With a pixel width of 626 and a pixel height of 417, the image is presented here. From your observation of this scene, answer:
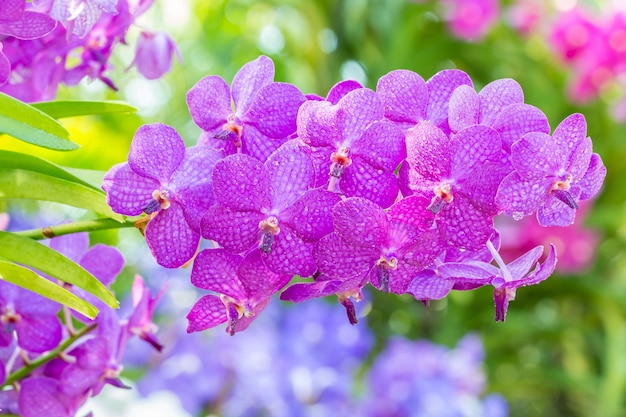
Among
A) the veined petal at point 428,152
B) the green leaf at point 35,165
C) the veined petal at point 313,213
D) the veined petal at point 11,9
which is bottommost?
the green leaf at point 35,165

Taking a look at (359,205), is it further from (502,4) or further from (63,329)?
(502,4)

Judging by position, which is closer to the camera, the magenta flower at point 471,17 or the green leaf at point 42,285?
the green leaf at point 42,285

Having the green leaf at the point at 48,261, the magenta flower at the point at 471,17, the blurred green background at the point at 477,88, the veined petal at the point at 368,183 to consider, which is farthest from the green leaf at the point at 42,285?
the magenta flower at the point at 471,17

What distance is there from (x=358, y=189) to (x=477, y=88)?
1.59 meters

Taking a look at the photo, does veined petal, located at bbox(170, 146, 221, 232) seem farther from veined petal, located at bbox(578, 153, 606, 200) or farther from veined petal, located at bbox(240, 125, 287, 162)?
veined petal, located at bbox(578, 153, 606, 200)

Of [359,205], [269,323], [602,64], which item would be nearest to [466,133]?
[359,205]

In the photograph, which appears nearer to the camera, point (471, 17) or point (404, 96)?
point (404, 96)

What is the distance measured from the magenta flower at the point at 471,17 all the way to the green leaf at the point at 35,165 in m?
1.49

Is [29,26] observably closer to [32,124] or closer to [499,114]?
[32,124]

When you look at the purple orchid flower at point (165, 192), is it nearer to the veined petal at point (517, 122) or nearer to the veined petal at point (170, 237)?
the veined petal at point (170, 237)

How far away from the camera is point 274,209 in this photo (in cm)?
30

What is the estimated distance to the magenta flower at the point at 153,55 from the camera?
17.3 inches

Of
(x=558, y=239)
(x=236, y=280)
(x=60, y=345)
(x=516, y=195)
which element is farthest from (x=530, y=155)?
(x=558, y=239)

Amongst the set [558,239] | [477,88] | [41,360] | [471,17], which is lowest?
[558,239]
